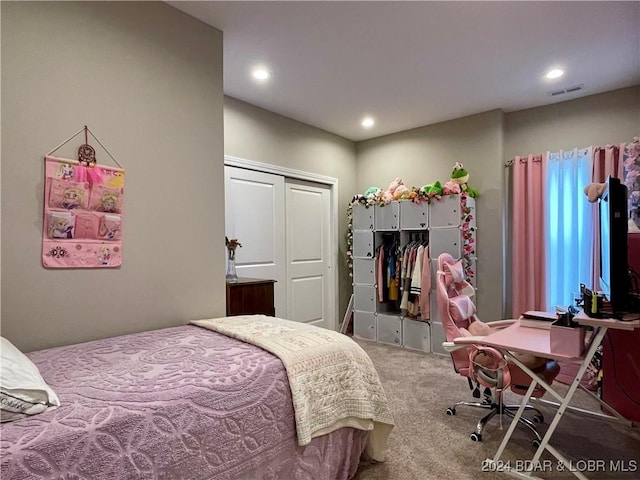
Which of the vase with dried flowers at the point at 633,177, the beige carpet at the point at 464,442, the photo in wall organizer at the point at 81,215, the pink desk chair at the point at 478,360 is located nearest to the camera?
the photo in wall organizer at the point at 81,215

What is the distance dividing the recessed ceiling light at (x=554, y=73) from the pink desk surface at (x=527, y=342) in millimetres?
2300

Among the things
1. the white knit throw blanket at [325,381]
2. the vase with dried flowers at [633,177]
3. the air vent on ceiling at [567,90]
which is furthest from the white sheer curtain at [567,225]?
the white knit throw blanket at [325,381]

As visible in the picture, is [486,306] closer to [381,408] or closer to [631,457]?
[631,457]

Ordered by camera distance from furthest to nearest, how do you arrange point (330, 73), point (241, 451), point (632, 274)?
point (330, 73) < point (632, 274) < point (241, 451)

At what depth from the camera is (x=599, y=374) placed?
2.73 metres

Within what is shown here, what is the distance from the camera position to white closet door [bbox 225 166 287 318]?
3627 millimetres

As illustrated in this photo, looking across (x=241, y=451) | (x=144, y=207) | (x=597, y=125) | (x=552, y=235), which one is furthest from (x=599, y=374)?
(x=144, y=207)

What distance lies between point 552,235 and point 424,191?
1.36 meters

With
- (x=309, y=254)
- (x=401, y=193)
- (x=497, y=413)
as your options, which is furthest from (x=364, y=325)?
(x=497, y=413)

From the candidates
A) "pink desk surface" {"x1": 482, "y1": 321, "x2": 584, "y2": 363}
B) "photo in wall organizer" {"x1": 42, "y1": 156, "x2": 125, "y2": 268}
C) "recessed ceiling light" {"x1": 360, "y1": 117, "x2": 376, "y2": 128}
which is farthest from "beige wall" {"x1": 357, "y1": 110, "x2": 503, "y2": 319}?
"photo in wall organizer" {"x1": 42, "y1": 156, "x2": 125, "y2": 268}

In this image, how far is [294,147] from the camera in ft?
13.9

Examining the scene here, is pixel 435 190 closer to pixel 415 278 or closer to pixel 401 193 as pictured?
pixel 401 193

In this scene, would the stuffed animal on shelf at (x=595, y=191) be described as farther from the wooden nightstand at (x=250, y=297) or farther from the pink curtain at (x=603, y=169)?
the wooden nightstand at (x=250, y=297)

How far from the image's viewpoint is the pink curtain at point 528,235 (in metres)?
3.69
